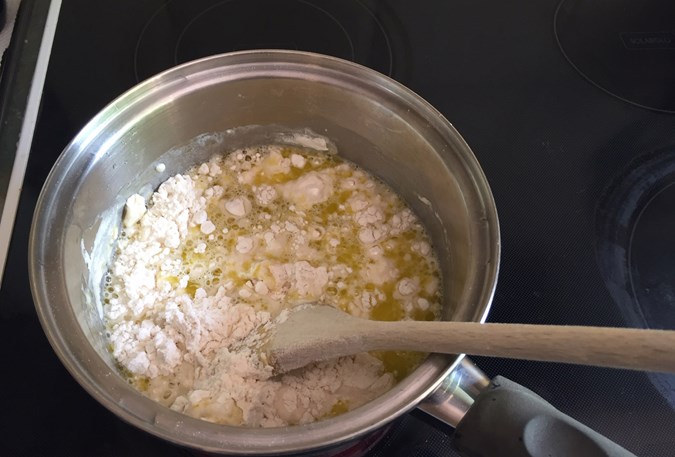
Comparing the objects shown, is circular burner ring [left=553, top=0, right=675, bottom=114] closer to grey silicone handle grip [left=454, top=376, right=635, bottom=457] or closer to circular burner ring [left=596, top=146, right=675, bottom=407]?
circular burner ring [left=596, top=146, right=675, bottom=407]

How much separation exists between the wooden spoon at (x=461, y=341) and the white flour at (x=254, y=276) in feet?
0.21

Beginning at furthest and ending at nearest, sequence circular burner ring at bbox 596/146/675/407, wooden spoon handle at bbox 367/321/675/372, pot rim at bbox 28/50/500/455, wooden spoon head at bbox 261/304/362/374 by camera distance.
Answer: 1. circular burner ring at bbox 596/146/675/407
2. wooden spoon head at bbox 261/304/362/374
3. pot rim at bbox 28/50/500/455
4. wooden spoon handle at bbox 367/321/675/372

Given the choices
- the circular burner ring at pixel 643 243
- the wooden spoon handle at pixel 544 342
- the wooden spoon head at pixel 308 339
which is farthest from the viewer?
the circular burner ring at pixel 643 243

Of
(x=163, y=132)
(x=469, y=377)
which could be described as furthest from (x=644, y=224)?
(x=163, y=132)

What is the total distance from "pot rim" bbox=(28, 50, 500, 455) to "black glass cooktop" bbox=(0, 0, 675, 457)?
119 millimetres

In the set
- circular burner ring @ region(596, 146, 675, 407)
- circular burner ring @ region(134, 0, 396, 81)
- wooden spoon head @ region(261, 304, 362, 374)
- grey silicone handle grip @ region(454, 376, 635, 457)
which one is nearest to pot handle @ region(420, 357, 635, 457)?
grey silicone handle grip @ region(454, 376, 635, 457)

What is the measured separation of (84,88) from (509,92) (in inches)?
31.7

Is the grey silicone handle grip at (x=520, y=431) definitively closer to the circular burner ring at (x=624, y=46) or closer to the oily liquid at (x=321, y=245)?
the oily liquid at (x=321, y=245)

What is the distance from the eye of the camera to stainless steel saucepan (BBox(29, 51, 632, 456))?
2.14 ft

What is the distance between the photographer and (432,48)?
1176 mm

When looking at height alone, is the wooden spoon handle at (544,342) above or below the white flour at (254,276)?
above

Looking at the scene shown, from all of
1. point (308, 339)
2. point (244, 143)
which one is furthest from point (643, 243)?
point (244, 143)

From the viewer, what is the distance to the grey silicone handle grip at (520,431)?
630 millimetres

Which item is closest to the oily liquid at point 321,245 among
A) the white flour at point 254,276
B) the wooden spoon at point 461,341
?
the white flour at point 254,276
